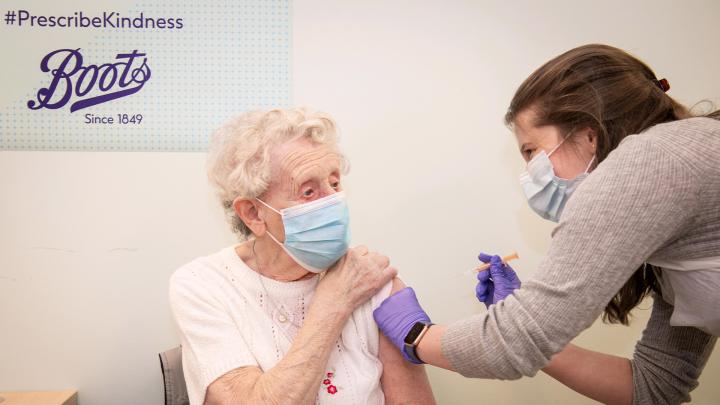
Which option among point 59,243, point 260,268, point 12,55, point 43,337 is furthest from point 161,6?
point 43,337

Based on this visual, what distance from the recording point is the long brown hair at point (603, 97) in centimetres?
121

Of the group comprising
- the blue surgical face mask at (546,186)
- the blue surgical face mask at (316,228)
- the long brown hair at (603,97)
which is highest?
the long brown hair at (603,97)

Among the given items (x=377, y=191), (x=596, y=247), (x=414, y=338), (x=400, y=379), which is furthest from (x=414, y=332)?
(x=377, y=191)

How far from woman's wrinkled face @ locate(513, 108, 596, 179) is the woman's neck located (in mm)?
742

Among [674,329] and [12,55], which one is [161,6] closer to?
[12,55]

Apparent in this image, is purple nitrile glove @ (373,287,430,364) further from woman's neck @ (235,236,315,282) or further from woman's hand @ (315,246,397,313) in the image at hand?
woman's neck @ (235,236,315,282)

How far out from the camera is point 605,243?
97 cm

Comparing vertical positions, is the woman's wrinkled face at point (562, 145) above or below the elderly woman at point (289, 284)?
above

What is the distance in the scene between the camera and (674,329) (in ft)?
4.69

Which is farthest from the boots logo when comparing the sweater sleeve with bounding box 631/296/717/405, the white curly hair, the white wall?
the sweater sleeve with bounding box 631/296/717/405

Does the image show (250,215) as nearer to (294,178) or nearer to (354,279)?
(294,178)

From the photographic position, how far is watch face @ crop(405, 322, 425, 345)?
1.28 meters

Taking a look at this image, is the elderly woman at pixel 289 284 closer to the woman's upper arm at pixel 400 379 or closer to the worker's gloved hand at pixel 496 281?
the woman's upper arm at pixel 400 379

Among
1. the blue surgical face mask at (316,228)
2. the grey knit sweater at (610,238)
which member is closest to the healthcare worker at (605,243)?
the grey knit sweater at (610,238)
